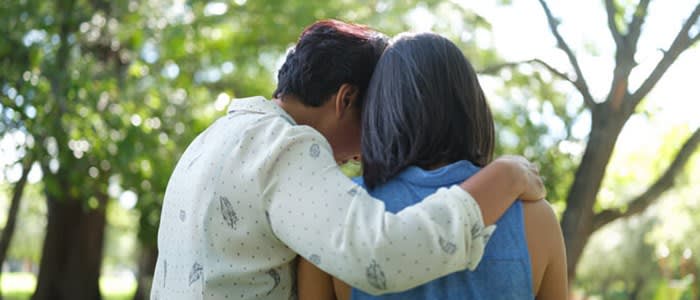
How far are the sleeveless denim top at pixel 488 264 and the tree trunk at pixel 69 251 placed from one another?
41.7 feet

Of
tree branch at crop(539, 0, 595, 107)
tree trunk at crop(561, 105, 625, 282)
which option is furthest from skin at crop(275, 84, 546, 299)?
tree branch at crop(539, 0, 595, 107)

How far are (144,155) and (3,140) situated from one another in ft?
4.36

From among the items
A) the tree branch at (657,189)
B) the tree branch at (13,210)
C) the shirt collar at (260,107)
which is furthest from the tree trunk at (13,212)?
the shirt collar at (260,107)

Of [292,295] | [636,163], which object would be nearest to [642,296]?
[636,163]

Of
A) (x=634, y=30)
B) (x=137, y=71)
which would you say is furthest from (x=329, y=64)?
(x=137, y=71)

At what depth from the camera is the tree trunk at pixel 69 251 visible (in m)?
14.5

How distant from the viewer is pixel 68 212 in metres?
14.5

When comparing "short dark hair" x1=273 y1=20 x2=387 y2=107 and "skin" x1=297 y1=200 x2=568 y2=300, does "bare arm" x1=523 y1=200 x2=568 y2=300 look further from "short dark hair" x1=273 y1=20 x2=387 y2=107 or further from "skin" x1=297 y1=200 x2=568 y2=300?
"short dark hair" x1=273 y1=20 x2=387 y2=107

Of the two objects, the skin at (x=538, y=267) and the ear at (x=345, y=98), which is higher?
the ear at (x=345, y=98)

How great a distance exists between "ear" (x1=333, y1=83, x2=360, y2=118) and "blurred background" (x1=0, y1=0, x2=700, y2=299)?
370 cm

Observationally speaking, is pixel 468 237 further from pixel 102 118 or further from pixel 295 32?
pixel 295 32

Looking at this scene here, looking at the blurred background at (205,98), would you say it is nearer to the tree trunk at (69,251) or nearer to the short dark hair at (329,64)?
the tree trunk at (69,251)

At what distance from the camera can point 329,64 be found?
2.48 meters

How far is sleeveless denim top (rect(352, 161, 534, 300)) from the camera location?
2.17m
